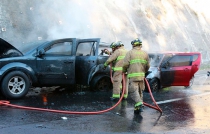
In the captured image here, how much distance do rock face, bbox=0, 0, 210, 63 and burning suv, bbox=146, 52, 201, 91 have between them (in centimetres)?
388

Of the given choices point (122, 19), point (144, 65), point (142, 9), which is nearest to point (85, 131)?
point (144, 65)

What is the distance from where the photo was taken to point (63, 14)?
14.7m

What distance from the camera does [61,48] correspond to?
7742mm

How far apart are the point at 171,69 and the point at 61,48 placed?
420 centimetres

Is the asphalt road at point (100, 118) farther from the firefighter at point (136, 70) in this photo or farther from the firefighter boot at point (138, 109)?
the firefighter at point (136, 70)

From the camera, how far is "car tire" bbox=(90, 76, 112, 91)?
8.38 m

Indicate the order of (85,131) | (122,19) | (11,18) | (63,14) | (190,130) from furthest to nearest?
(122,19)
(63,14)
(11,18)
(190,130)
(85,131)

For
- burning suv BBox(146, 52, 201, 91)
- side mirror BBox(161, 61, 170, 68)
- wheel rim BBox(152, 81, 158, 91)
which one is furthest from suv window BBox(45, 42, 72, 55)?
side mirror BBox(161, 61, 170, 68)

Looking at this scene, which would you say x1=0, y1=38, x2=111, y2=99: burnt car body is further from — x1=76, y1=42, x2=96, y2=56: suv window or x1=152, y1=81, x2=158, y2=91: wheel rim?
x1=152, y1=81, x2=158, y2=91: wheel rim

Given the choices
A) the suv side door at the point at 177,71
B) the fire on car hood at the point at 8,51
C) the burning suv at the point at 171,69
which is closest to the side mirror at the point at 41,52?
the fire on car hood at the point at 8,51

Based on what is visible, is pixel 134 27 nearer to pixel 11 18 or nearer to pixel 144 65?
pixel 11 18

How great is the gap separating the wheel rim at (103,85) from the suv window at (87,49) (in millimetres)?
959

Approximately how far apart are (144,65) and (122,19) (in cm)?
1614

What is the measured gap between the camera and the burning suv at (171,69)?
9531 mm
